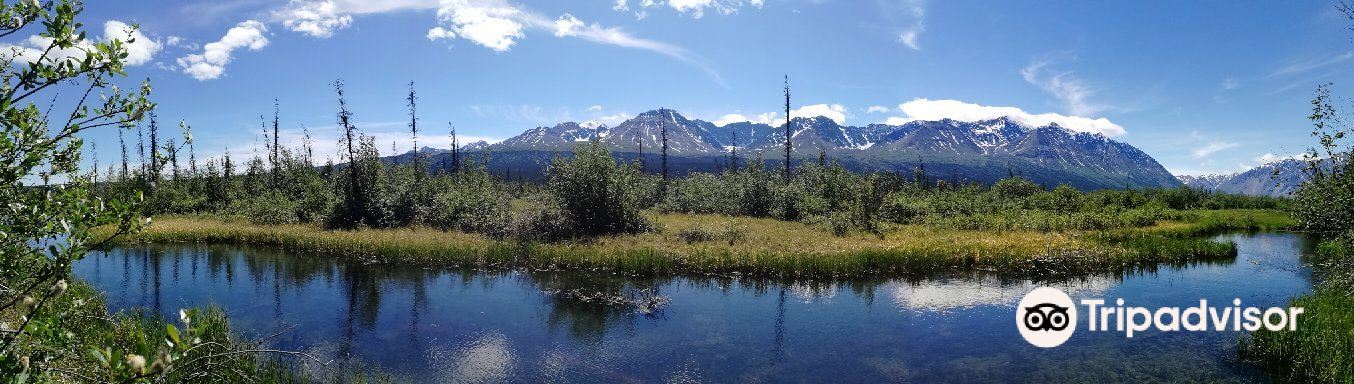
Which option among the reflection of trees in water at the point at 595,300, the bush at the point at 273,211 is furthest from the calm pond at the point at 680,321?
the bush at the point at 273,211

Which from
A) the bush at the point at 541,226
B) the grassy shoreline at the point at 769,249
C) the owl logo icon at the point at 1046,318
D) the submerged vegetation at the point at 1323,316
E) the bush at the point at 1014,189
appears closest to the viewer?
the submerged vegetation at the point at 1323,316

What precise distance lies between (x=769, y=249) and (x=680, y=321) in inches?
536

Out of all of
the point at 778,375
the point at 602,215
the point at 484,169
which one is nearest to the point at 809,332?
the point at 778,375

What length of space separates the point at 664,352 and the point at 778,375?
3.84m

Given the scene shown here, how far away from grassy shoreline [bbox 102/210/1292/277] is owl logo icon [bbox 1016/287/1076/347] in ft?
17.1

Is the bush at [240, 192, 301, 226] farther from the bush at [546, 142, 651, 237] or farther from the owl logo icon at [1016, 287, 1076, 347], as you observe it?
the owl logo icon at [1016, 287, 1076, 347]

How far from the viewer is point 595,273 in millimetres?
31250

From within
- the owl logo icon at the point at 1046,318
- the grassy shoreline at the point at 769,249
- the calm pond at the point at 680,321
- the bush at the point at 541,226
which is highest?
the bush at the point at 541,226

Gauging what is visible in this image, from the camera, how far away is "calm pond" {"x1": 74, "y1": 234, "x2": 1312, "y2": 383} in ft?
56.4

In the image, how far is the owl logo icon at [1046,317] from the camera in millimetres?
20391

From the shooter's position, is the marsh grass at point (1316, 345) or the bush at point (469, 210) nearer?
the marsh grass at point (1316, 345)

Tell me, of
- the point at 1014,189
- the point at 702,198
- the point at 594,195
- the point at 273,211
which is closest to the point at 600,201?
the point at 594,195

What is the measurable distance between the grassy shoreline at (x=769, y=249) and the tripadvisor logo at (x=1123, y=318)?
293 inches

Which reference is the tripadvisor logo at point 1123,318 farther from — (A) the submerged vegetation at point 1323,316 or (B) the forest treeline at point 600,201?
(B) the forest treeline at point 600,201
